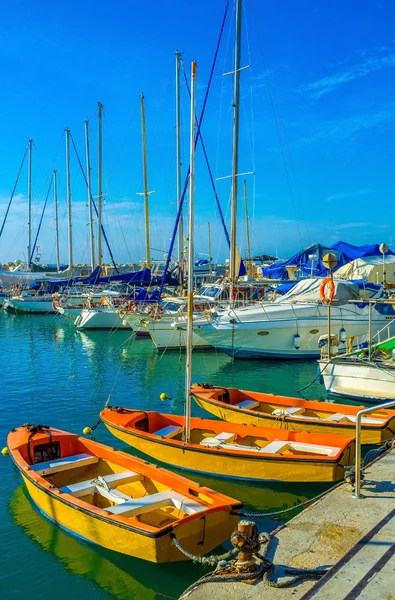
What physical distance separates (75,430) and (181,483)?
599 centimetres

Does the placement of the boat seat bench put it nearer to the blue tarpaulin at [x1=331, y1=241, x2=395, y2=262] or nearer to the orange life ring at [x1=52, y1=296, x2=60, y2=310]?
the blue tarpaulin at [x1=331, y1=241, x2=395, y2=262]

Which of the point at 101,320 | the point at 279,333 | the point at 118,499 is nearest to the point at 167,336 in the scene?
the point at 279,333

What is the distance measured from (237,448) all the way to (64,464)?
10.3ft

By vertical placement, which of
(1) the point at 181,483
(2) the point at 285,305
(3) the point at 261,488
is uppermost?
(2) the point at 285,305

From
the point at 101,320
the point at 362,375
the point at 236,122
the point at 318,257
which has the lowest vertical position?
the point at 362,375

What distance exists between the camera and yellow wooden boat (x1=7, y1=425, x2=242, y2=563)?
645cm

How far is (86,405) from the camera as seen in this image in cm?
1544

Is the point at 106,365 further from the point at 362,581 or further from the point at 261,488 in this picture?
the point at 362,581

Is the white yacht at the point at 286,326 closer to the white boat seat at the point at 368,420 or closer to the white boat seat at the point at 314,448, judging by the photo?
the white boat seat at the point at 368,420

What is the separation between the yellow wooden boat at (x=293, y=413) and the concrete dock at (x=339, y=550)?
3.17m

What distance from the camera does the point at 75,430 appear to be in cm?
1291

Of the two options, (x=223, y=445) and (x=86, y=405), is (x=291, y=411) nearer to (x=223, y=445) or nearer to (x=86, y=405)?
(x=223, y=445)

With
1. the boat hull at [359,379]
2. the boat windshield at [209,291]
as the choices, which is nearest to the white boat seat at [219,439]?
the boat hull at [359,379]

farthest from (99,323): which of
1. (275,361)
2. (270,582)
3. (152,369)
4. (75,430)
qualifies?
(270,582)
